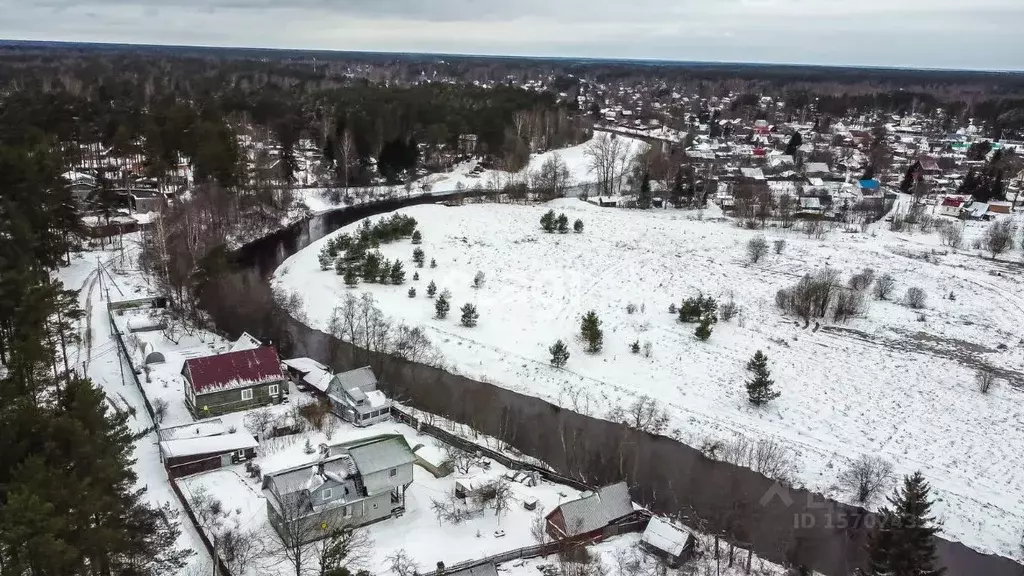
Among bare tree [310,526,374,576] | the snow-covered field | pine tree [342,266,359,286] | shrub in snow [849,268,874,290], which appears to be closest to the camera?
bare tree [310,526,374,576]

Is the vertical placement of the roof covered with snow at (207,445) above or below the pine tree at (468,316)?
below

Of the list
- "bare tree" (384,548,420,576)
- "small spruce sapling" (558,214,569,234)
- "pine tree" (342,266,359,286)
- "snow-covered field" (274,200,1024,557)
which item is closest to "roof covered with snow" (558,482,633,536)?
"bare tree" (384,548,420,576)

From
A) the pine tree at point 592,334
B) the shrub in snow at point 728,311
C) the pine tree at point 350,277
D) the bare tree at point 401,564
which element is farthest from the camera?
the pine tree at point 350,277

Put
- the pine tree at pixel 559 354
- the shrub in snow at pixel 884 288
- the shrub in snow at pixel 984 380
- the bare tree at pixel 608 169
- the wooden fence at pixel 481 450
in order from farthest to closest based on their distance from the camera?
the bare tree at pixel 608 169
the shrub in snow at pixel 884 288
the pine tree at pixel 559 354
the shrub in snow at pixel 984 380
the wooden fence at pixel 481 450

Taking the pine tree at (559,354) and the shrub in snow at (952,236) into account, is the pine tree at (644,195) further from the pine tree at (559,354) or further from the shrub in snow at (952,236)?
the pine tree at (559,354)

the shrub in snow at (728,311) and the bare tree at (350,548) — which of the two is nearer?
the bare tree at (350,548)

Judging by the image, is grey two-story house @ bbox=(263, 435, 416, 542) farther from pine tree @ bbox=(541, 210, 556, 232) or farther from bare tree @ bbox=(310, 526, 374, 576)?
pine tree @ bbox=(541, 210, 556, 232)

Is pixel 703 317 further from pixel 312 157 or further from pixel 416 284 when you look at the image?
pixel 312 157

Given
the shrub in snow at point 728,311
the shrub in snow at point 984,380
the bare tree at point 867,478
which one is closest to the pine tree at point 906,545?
the bare tree at point 867,478

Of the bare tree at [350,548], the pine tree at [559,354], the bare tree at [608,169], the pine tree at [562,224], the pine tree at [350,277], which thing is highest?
the bare tree at [608,169]
